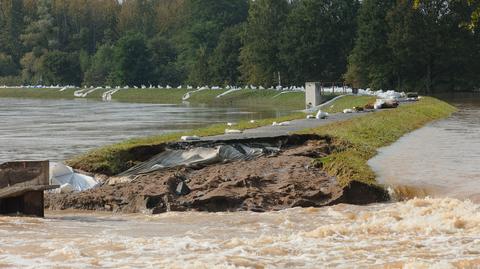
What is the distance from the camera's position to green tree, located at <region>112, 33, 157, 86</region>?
420 ft

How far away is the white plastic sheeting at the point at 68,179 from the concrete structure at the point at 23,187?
1832 millimetres

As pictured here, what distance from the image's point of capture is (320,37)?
288 feet

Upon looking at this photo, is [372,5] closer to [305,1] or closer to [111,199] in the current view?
[305,1]

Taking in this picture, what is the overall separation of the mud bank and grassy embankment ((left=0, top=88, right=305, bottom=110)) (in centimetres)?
5020

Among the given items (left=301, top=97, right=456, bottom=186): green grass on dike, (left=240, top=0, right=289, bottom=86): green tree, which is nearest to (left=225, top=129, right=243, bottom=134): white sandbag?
(left=301, top=97, right=456, bottom=186): green grass on dike

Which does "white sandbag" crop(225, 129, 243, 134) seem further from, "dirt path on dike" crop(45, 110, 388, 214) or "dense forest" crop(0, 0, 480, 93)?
"dense forest" crop(0, 0, 480, 93)

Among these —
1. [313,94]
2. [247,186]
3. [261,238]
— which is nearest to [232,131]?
[247,186]

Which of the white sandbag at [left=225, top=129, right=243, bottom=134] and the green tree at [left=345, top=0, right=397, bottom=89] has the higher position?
the green tree at [left=345, top=0, right=397, bottom=89]

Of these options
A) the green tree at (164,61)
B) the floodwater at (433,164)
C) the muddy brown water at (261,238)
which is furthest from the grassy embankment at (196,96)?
the muddy brown water at (261,238)

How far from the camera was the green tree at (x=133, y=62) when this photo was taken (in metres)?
128

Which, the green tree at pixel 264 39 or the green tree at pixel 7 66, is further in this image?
the green tree at pixel 7 66

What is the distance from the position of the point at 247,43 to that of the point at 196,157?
79892mm

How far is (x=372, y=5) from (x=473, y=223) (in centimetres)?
6520

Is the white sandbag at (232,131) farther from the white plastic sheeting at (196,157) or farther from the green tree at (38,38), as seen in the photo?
the green tree at (38,38)
